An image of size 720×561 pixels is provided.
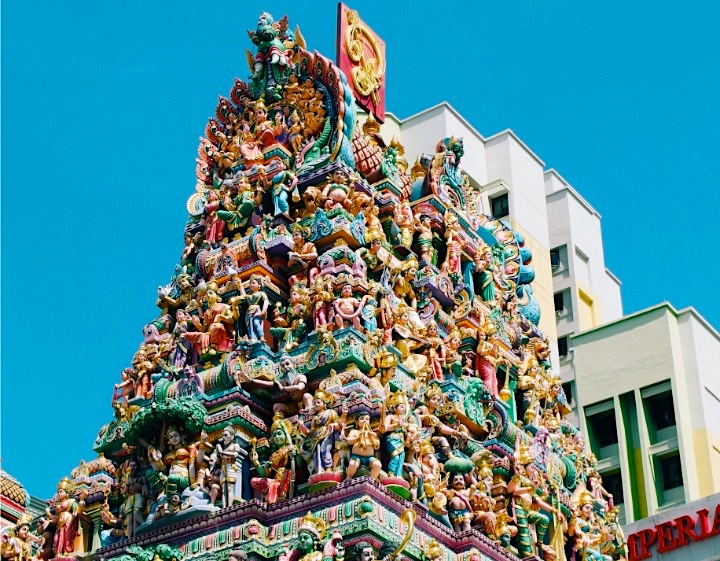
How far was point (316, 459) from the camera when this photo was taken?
31.8m

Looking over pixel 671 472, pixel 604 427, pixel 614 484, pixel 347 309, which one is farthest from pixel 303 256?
pixel 604 427

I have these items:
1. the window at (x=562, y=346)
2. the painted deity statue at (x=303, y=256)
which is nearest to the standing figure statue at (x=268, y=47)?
the painted deity statue at (x=303, y=256)

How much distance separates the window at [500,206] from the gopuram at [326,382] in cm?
1620

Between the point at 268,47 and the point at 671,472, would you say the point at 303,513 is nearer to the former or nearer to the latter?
the point at 268,47

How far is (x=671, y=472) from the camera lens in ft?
176

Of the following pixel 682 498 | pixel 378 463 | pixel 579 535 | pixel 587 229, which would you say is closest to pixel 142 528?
pixel 378 463

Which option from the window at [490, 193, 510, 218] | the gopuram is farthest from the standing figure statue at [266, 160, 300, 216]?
the window at [490, 193, 510, 218]

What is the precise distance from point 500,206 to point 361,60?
17.7 meters

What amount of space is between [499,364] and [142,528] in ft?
31.5

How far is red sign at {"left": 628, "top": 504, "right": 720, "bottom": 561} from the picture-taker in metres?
46.3

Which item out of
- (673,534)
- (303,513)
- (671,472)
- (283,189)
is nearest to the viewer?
(303,513)

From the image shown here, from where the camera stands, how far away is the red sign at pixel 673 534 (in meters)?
46.3

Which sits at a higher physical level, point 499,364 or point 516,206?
point 516,206

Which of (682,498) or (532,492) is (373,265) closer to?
(532,492)
